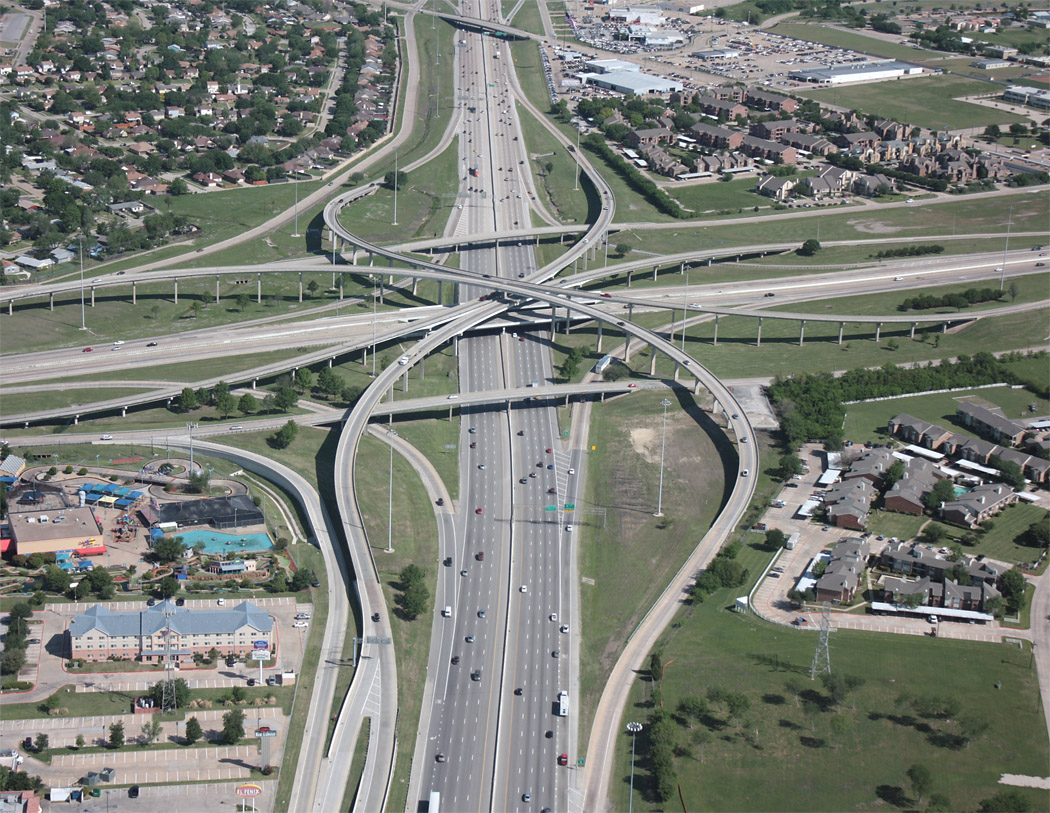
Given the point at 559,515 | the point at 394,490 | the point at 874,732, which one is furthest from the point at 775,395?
the point at 874,732

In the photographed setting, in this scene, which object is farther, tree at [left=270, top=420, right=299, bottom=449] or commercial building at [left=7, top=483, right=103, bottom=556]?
tree at [left=270, top=420, right=299, bottom=449]

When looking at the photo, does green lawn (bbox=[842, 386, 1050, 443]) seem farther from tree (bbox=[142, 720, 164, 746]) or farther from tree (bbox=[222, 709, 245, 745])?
tree (bbox=[142, 720, 164, 746])

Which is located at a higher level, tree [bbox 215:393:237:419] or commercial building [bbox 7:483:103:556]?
tree [bbox 215:393:237:419]

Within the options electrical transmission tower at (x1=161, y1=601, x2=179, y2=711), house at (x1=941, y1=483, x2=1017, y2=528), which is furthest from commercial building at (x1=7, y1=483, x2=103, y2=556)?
house at (x1=941, y1=483, x2=1017, y2=528)

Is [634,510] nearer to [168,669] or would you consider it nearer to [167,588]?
[167,588]

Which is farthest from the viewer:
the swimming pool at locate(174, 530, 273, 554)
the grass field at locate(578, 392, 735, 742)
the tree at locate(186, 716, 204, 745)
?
the swimming pool at locate(174, 530, 273, 554)

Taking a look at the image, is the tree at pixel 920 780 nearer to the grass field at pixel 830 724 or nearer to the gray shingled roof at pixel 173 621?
the grass field at pixel 830 724
